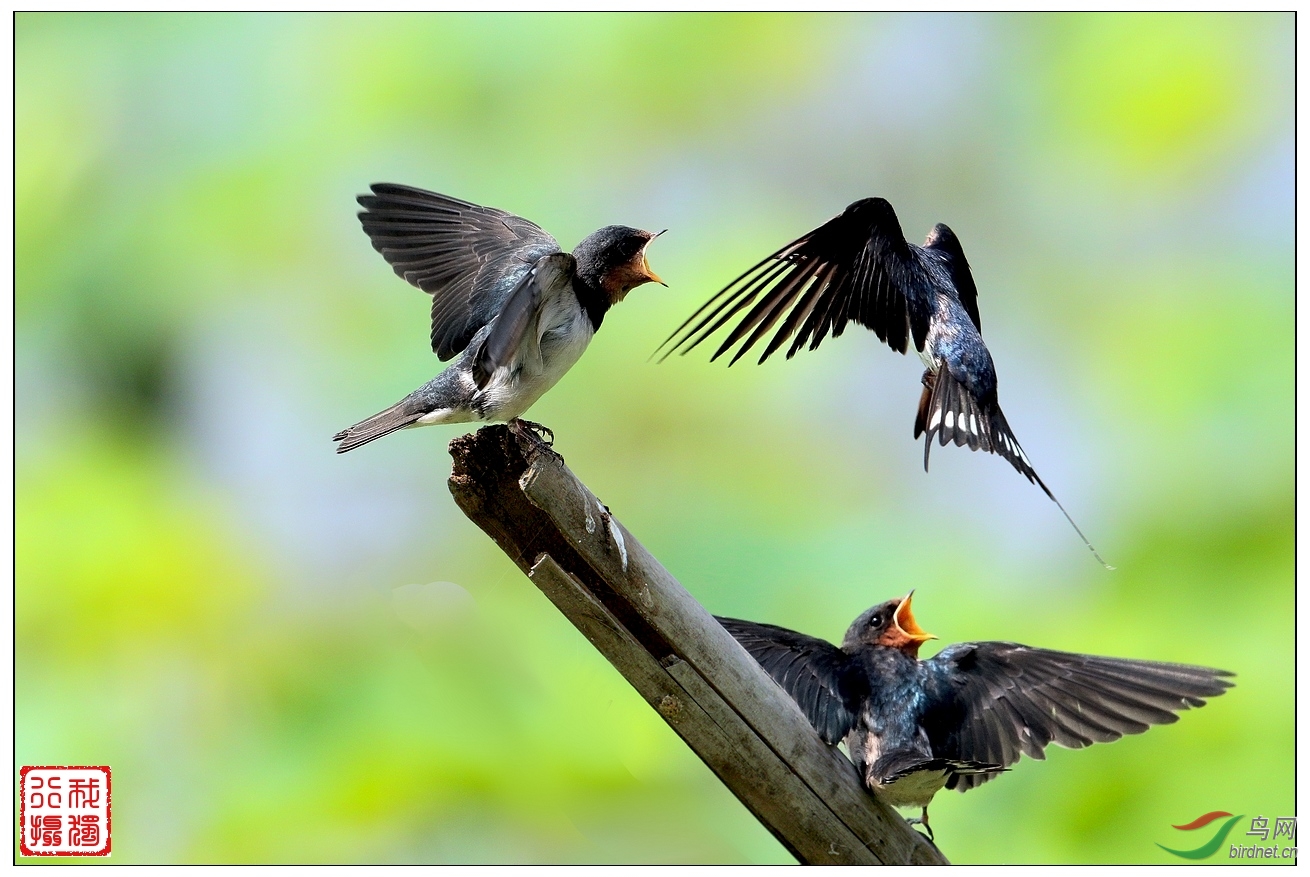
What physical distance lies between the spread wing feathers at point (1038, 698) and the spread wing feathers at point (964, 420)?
0.57 m

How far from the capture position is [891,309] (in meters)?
2.92

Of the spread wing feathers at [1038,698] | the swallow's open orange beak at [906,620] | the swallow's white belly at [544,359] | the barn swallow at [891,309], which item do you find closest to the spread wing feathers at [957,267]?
the barn swallow at [891,309]

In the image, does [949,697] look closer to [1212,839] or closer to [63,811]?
[1212,839]

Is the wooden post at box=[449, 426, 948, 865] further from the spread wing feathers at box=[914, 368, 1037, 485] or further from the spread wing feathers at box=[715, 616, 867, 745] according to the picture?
the spread wing feathers at box=[914, 368, 1037, 485]

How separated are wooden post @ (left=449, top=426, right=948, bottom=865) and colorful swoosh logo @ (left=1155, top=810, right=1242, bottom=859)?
919 mm

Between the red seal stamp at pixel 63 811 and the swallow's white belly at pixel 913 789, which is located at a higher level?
the red seal stamp at pixel 63 811

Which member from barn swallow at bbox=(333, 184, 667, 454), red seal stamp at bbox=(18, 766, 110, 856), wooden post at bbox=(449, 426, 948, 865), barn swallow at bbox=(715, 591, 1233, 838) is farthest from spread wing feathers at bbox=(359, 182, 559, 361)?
red seal stamp at bbox=(18, 766, 110, 856)

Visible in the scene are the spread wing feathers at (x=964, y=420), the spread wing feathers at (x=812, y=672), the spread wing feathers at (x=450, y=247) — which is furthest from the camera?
the spread wing feathers at (x=964, y=420)

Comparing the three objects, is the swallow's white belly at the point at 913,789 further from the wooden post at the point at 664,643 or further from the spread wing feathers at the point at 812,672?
the spread wing feathers at the point at 812,672

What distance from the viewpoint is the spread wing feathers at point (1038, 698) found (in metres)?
2.24

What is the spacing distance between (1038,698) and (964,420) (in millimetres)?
807

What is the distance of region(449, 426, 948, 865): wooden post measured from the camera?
1.92 metres

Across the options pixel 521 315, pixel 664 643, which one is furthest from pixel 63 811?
pixel 521 315
